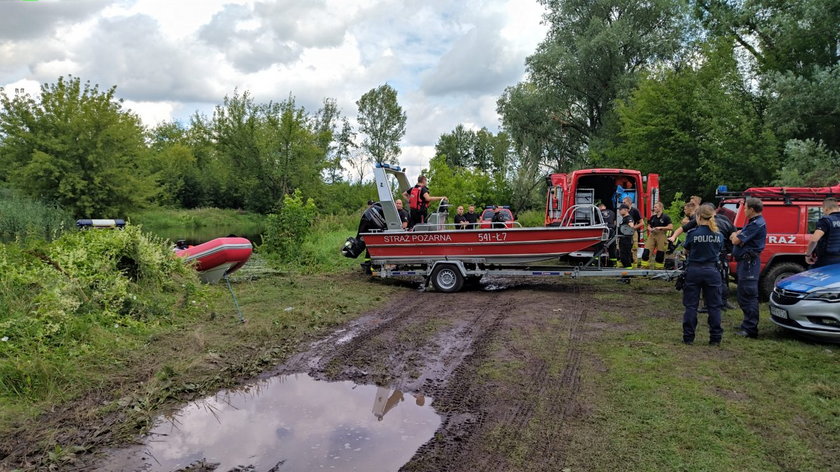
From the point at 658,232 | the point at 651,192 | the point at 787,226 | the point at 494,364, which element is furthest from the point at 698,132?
the point at 494,364

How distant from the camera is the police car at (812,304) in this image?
258 inches

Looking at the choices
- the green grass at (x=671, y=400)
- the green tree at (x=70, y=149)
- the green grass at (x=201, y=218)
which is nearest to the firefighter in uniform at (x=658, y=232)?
the green grass at (x=671, y=400)

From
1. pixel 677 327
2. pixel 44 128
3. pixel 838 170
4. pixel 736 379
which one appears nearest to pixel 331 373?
pixel 736 379

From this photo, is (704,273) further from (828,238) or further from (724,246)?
(724,246)

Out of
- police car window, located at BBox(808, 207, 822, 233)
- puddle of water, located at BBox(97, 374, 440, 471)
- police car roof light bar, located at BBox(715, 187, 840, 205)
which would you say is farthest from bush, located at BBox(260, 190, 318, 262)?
police car window, located at BBox(808, 207, 822, 233)

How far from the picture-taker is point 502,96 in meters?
32.5

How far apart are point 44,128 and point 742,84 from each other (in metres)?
28.9

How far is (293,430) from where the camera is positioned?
466 centimetres

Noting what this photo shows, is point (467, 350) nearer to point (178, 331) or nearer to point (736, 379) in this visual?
point (736, 379)

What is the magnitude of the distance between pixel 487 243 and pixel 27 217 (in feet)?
62.7

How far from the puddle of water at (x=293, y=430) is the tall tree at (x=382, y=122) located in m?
53.9

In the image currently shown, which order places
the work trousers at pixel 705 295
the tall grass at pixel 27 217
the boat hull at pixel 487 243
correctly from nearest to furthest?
1. the work trousers at pixel 705 295
2. the boat hull at pixel 487 243
3. the tall grass at pixel 27 217

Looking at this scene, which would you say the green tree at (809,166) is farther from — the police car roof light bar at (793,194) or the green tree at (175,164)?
the green tree at (175,164)

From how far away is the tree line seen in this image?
16.9 meters
